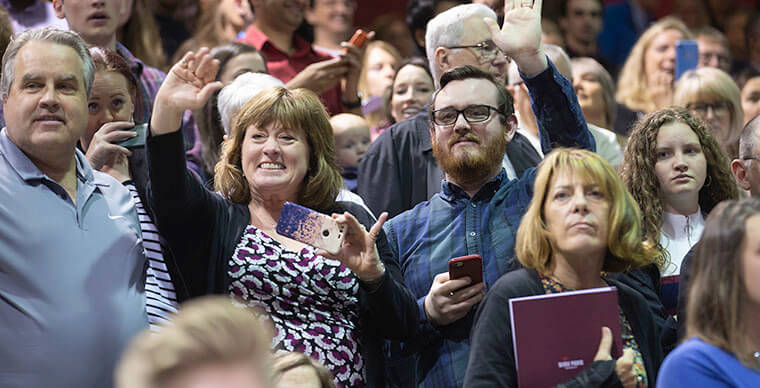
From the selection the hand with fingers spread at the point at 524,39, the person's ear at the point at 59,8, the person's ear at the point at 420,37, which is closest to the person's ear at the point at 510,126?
the hand with fingers spread at the point at 524,39

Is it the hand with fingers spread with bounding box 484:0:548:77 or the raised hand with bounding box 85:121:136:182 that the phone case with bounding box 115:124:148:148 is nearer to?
the raised hand with bounding box 85:121:136:182

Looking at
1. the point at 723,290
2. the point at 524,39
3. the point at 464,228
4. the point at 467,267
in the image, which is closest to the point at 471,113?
the point at 524,39

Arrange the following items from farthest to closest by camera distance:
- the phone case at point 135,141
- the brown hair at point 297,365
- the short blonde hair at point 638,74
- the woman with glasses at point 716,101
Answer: the short blonde hair at point 638,74, the woman with glasses at point 716,101, the phone case at point 135,141, the brown hair at point 297,365

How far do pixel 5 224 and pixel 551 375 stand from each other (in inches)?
60.9

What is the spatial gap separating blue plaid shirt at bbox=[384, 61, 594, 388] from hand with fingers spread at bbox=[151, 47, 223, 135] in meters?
0.84

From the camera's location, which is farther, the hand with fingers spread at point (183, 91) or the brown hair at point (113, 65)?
the brown hair at point (113, 65)

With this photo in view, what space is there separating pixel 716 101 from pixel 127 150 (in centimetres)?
310

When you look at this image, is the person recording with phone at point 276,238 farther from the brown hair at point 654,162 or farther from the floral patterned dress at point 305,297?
the brown hair at point 654,162

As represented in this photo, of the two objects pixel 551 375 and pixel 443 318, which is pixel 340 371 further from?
Result: pixel 551 375

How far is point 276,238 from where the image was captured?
3402 millimetres

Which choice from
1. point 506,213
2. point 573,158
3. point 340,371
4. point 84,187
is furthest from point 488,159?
point 84,187

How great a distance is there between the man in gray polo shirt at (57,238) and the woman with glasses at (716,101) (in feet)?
10.4

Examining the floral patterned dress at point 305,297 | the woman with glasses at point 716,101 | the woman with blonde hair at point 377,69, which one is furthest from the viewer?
the woman with blonde hair at point 377,69

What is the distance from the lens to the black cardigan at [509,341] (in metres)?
2.76
